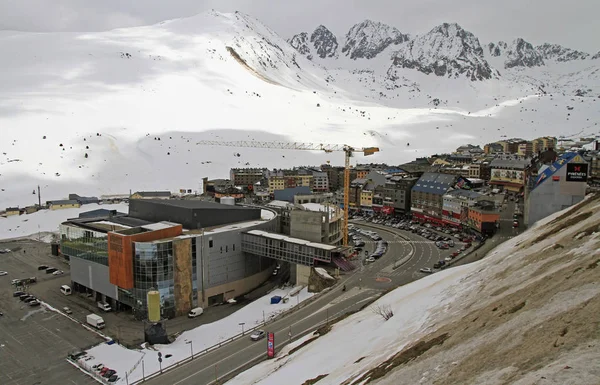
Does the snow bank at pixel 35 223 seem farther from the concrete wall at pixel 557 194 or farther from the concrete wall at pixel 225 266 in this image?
the concrete wall at pixel 557 194

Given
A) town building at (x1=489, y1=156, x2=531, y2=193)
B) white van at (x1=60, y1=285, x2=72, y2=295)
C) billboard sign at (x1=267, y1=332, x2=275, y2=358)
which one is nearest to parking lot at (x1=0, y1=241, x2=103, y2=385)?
white van at (x1=60, y1=285, x2=72, y2=295)

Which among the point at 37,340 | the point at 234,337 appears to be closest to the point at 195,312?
the point at 234,337

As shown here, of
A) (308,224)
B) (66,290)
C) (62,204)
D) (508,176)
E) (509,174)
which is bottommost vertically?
(66,290)

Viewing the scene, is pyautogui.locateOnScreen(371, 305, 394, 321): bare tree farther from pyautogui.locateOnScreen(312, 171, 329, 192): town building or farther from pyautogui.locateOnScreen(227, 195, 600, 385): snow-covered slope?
pyautogui.locateOnScreen(312, 171, 329, 192): town building

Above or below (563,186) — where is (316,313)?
below

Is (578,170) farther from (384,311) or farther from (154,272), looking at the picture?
(154,272)

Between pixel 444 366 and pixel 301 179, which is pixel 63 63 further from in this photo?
pixel 444 366

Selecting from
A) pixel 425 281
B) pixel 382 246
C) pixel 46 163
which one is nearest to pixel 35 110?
pixel 46 163

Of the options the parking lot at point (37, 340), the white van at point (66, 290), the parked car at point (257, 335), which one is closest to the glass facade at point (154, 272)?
the parking lot at point (37, 340)

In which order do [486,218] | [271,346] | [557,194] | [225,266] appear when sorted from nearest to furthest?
[271,346] < [225,266] < [557,194] < [486,218]
